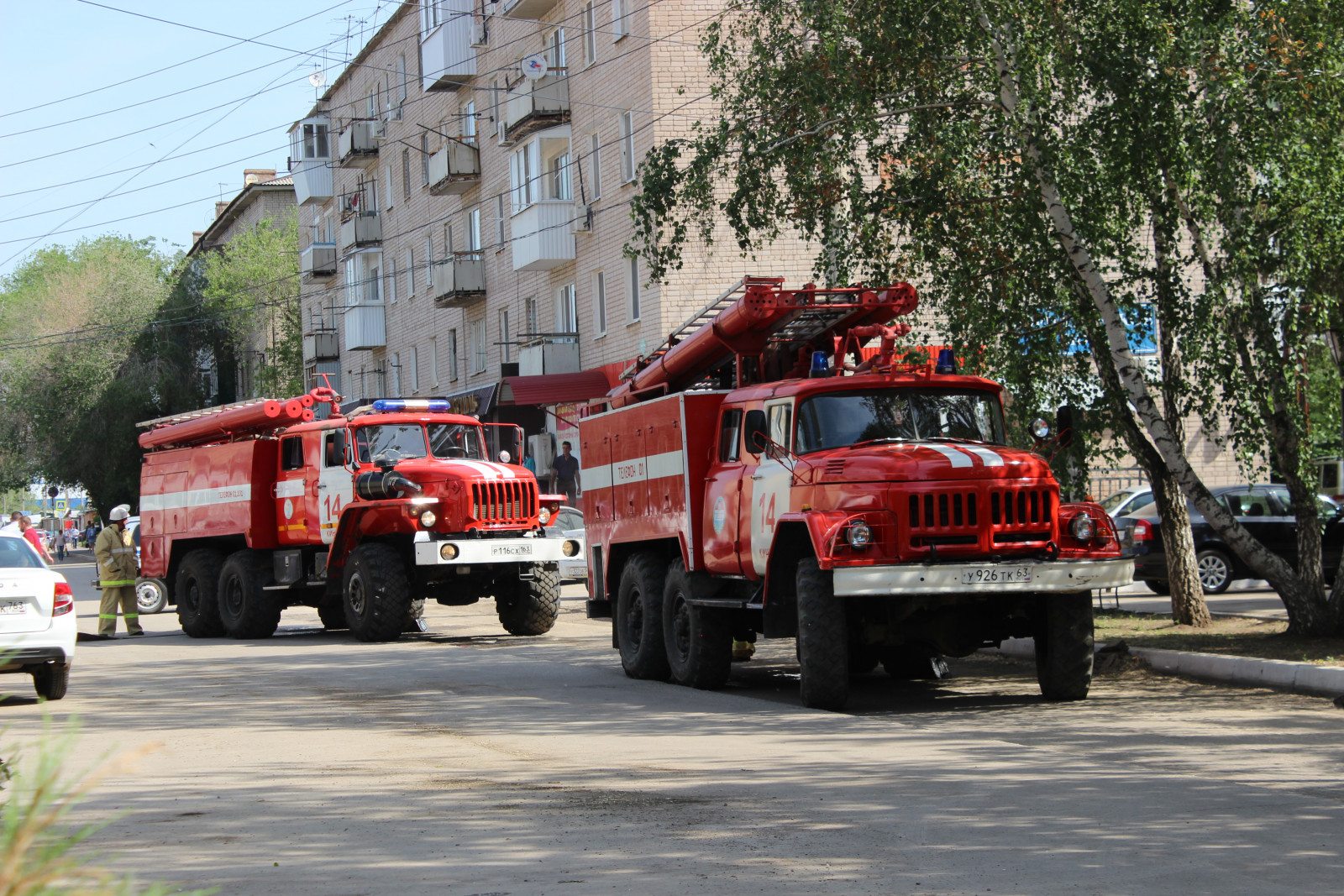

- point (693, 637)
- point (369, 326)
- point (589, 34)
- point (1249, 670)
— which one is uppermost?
point (589, 34)

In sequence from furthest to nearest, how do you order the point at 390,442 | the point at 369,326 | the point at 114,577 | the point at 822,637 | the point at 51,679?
1. the point at 369,326
2. the point at 114,577
3. the point at 390,442
4. the point at 51,679
5. the point at 822,637

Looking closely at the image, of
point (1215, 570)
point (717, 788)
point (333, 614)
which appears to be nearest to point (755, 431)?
point (717, 788)

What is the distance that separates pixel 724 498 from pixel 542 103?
25.4m

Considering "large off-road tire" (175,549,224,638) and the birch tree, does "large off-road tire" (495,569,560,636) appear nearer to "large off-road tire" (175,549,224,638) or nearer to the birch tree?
"large off-road tire" (175,549,224,638)

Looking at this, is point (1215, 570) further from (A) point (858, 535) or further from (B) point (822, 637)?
(A) point (858, 535)

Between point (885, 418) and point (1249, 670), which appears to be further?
point (1249, 670)

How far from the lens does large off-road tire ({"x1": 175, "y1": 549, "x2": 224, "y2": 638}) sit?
2198 centimetres

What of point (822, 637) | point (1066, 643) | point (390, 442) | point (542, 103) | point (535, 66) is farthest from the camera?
point (542, 103)

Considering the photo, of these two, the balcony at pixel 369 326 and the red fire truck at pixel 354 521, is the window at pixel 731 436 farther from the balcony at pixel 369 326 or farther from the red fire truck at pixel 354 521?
the balcony at pixel 369 326

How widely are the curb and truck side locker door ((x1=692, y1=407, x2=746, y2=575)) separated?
2608 mm

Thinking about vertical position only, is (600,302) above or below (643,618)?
above

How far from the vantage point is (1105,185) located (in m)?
13.2

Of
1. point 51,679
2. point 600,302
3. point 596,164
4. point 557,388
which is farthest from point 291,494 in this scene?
point 596,164

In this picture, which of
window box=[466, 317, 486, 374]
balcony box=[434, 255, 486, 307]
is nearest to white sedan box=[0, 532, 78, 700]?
balcony box=[434, 255, 486, 307]
